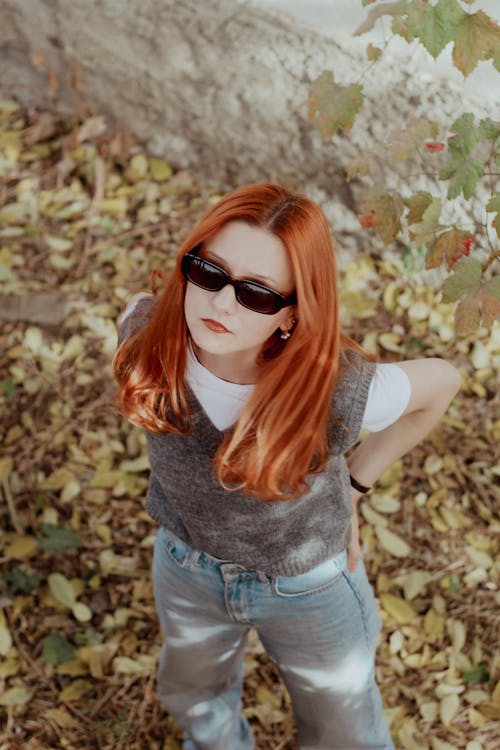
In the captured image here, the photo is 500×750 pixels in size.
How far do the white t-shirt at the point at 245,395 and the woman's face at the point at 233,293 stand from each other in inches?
4.3

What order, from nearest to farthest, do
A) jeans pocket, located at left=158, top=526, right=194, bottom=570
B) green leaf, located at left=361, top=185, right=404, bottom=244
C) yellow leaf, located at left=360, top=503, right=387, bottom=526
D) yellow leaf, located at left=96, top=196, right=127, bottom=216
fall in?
jeans pocket, located at left=158, top=526, right=194, bottom=570 → green leaf, located at left=361, top=185, right=404, bottom=244 → yellow leaf, located at left=360, top=503, right=387, bottom=526 → yellow leaf, located at left=96, top=196, right=127, bottom=216

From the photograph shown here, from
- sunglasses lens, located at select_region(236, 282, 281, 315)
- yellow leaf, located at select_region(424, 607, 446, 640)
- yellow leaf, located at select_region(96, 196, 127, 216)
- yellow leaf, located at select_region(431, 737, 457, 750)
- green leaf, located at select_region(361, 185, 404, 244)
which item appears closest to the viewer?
sunglasses lens, located at select_region(236, 282, 281, 315)

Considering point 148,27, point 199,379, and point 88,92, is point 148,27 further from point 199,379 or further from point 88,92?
point 199,379

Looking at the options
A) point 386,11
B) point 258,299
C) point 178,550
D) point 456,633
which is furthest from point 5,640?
point 386,11

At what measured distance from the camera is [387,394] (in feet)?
5.29

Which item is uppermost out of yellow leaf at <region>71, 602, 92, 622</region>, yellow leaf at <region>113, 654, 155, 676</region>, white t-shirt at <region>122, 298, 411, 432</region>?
white t-shirt at <region>122, 298, 411, 432</region>

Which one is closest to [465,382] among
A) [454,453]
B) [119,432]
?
[454,453]

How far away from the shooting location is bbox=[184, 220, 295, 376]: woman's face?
1478 millimetres

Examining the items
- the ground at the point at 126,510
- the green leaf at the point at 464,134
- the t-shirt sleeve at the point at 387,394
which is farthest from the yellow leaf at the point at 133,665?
the green leaf at the point at 464,134

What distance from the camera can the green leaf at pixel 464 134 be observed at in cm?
178

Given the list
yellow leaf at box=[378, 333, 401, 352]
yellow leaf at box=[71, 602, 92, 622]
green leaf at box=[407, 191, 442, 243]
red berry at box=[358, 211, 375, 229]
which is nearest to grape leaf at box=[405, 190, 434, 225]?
green leaf at box=[407, 191, 442, 243]

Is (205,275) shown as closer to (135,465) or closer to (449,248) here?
(449,248)

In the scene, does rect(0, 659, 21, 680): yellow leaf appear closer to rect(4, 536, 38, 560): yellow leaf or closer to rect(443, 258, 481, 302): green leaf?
rect(4, 536, 38, 560): yellow leaf

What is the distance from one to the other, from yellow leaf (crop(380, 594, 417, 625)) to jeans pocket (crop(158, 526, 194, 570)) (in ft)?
3.67
